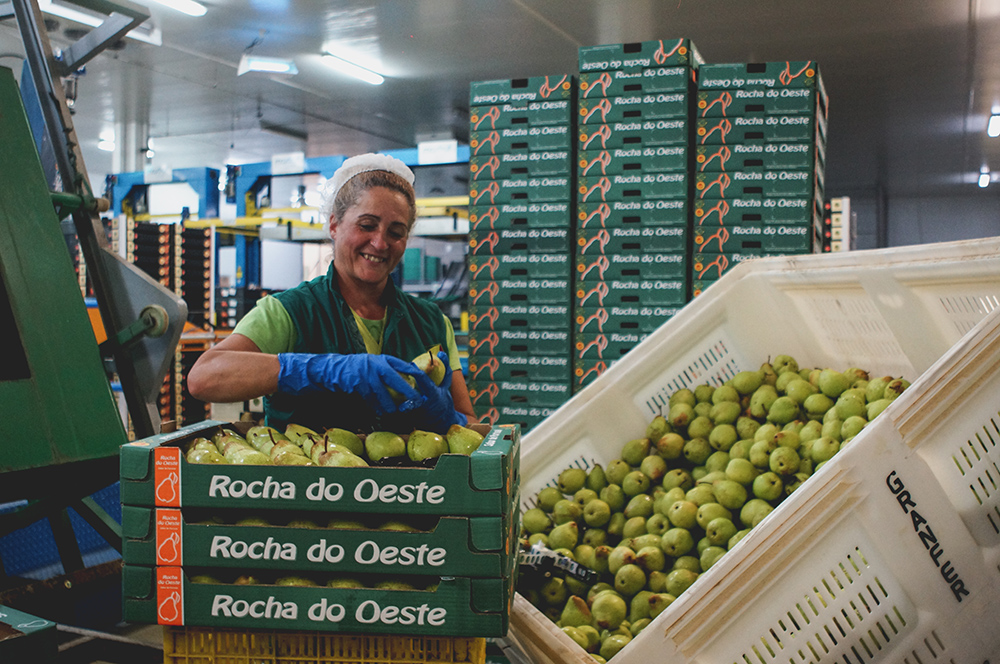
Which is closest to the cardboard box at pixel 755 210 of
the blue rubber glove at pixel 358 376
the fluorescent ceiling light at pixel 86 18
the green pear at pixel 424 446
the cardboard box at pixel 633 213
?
the cardboard box at pixel 633 213

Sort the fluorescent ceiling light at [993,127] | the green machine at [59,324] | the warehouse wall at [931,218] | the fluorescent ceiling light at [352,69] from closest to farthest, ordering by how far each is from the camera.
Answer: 1. the green machine at [59,324]
2. the fluorescent ceiling light at [352,69]
3. the fluorescent ceiling light at [993,127]
4. the warehouse wall at [931,218]

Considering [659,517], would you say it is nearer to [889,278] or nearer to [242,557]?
[889,278]

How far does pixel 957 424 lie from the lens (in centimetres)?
148

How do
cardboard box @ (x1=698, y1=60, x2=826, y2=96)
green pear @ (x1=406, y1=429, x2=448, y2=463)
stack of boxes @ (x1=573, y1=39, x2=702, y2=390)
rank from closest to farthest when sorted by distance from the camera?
green pear @ (x1=406, y1=429, x2=448, y2=463)
cardboard box @ (x1=698, y1=60, x2=826, y2=96)
stack of boxes @ (x1=573, y1=39, x2=702, y2=390)

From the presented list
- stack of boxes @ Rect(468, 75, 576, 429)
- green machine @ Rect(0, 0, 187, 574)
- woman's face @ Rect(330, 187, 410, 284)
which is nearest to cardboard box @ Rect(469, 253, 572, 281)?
stack of boxes @ Rect(468, 75, 576, 429)

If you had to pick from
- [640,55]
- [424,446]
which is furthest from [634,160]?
[424,446]

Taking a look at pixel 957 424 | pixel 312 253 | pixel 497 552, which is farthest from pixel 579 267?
pixel 312 253

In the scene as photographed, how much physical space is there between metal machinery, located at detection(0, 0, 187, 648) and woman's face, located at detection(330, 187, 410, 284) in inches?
28.5

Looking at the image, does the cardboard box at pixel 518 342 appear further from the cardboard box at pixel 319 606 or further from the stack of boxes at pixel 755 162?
the cardboard box at pixel 319 606

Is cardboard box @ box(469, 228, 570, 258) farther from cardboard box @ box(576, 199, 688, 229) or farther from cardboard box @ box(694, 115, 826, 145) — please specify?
cardboard box @ box(694, 115, 826, 145)

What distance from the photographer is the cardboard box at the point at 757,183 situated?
3.89 meters

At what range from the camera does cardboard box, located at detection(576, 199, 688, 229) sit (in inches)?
157

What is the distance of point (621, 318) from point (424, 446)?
286 centimetres

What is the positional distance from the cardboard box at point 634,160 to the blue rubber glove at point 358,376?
2.75m
